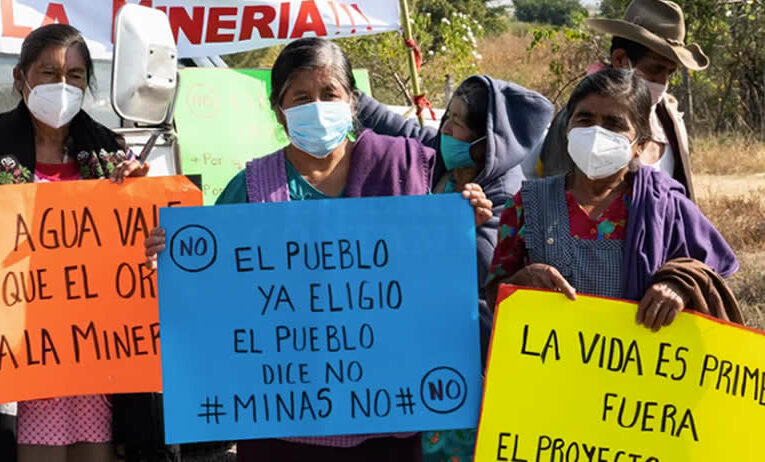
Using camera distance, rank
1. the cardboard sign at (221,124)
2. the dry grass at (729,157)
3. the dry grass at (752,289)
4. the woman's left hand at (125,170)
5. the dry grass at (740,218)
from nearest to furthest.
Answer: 1. the woman's left hand at (125,170)
2. the cardboard sign at (221,124)
3. the dry grass at (752,289)
4. the dry grass at (740,218)
5. the dry grass at (729,157)

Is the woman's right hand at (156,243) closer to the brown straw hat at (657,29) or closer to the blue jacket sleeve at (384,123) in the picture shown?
the blue jacket sleeve at (384,123)

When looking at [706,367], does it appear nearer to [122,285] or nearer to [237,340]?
[237,340]

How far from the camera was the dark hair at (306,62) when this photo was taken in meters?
2.87

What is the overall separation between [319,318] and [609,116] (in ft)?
3.06

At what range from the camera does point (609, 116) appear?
113 inches

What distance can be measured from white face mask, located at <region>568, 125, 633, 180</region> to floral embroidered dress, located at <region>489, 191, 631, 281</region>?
9 centimetres

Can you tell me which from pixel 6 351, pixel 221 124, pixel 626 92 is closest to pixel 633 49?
pixel 626 92

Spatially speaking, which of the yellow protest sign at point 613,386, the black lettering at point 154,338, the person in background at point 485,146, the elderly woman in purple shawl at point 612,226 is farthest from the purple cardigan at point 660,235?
the black lettering at point 154,338

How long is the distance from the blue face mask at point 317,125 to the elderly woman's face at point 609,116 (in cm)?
65

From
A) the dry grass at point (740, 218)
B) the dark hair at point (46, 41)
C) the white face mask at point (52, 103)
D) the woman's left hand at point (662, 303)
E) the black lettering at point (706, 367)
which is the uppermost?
the dark hair at point (46, 41)

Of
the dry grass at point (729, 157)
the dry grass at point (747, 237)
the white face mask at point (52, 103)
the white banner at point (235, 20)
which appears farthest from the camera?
the dry grass at point (729, 157)

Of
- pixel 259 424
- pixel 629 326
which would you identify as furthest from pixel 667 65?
pixel 259 424

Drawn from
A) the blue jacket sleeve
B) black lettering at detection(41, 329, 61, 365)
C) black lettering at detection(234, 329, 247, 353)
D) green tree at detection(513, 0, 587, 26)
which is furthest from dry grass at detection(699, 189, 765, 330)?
green tree at detection(513, 0, 587, 26)

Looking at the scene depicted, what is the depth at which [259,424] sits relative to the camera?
9.35 ft
